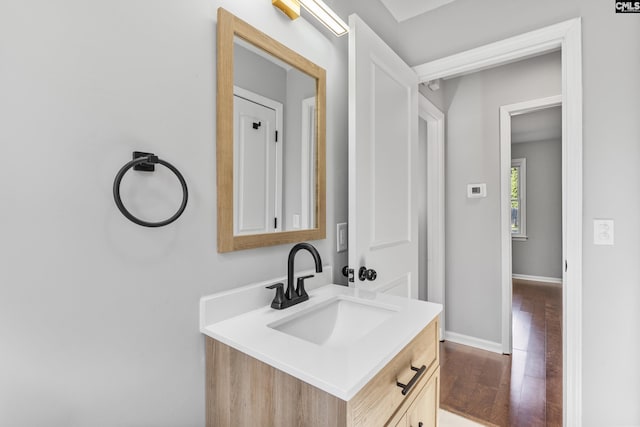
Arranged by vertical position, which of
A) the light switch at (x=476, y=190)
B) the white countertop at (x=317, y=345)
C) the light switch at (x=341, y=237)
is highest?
the light switch at (x=476, y=190)

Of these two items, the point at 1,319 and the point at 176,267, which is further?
the point at 176,267

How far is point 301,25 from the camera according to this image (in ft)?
4.43

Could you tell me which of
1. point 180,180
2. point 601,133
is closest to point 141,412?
point 180,180

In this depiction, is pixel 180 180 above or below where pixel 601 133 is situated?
below

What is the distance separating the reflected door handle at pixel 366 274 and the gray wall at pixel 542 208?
4933 millimetres

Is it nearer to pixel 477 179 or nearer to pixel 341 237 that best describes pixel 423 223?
pixel 477 179

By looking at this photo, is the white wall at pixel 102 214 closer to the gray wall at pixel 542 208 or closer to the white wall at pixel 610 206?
the white wall at pixel 610 206

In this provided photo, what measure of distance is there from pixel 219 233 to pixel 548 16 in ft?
6.41

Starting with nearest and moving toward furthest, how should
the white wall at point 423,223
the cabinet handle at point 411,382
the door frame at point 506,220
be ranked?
1. the cabinet handle at point 411,382
2. the door frame at point 506,220
3. the white wall at point 423,223

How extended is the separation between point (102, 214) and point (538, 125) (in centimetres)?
513

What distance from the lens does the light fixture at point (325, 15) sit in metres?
1.26

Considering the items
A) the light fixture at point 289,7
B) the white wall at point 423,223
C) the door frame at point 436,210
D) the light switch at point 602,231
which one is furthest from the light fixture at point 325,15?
the white wall at point 423,223

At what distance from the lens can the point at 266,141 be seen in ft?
3.96

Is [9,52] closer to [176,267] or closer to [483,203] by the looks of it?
[176,267]
